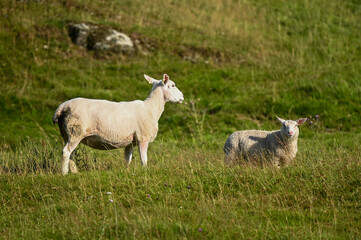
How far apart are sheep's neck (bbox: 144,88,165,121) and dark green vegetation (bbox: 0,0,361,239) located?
884 mm

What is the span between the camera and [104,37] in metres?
19.2

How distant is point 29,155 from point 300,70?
1194cm

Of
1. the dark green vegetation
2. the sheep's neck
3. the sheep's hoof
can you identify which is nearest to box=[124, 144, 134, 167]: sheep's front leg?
the dark green vegetation

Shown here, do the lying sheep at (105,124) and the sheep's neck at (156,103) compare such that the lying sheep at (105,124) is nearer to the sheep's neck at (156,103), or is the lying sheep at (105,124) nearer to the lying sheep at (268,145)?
the sheep's neck at (156,103)

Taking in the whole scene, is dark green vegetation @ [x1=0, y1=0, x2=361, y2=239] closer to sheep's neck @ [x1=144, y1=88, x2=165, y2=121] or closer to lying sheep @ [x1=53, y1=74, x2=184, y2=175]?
lying sheep @ [x1=53, y1=74, x2=184, y2=175]

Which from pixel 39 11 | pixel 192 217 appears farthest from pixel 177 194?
pixel 39 11

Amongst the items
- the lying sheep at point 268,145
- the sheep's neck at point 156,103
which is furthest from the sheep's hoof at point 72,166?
the lying sheep at point 268,145

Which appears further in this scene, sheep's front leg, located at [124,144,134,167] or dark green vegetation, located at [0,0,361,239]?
sheep's front leg, located at [124,144,134,167]

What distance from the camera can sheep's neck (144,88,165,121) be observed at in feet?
30.5

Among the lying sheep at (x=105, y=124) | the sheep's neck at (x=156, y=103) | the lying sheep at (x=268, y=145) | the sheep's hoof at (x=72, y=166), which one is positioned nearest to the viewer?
the lying sheep at (x=105, y=124)

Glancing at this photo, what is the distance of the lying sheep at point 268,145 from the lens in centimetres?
886

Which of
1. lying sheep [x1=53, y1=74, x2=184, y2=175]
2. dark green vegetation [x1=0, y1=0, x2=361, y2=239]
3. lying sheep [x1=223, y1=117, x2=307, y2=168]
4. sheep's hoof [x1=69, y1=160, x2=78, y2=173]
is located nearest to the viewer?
dark green vegetation [x1=0, y1=0, x2=361, y2=239]

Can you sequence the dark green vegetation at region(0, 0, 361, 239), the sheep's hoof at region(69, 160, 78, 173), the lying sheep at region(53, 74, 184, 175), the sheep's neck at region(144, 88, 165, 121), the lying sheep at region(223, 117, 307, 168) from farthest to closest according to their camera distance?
the sheep's neck at region(144, 88, 165, 121) < the lying sheep at region(223, 117, 307, 168) < the sheep's hoof at region(69, 160, 78, 173) < the lying sheep at region(53, 74, 184, 175) < the dark green vegetation at region(0, 0, 361, 239)

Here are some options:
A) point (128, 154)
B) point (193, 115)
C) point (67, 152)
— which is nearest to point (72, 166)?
point (67, 152)
